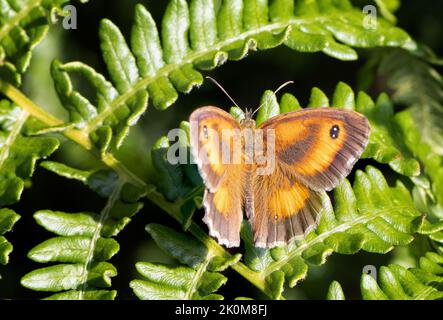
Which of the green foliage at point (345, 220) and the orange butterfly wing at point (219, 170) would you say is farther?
the green foliage at point (345, 220)

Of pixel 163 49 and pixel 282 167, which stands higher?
pixel 163 49

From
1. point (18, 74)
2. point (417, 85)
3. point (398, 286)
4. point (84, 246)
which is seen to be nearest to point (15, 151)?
point (18, 74)

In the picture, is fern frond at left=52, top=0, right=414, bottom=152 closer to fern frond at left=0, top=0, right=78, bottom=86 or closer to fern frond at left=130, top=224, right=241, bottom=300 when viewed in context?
fern frond at left=0, top=0, right=78, bottom=86

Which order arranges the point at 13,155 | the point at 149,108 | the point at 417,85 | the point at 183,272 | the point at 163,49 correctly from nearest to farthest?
the point at 183,272 < the point at 13,155 < the point at 163,49 < the point at 417,85 < the point at 149,108

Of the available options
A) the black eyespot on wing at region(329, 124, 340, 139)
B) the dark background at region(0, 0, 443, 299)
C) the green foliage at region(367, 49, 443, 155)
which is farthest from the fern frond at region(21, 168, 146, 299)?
the green foliage at region(367, 49, 443, 155)

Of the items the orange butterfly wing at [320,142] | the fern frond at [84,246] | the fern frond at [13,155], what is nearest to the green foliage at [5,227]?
the fern frond at [13,155]

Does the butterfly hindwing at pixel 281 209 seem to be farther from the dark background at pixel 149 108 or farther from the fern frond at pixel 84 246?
the dark background at pixel 149 108

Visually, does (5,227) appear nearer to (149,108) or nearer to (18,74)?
(18,74)
